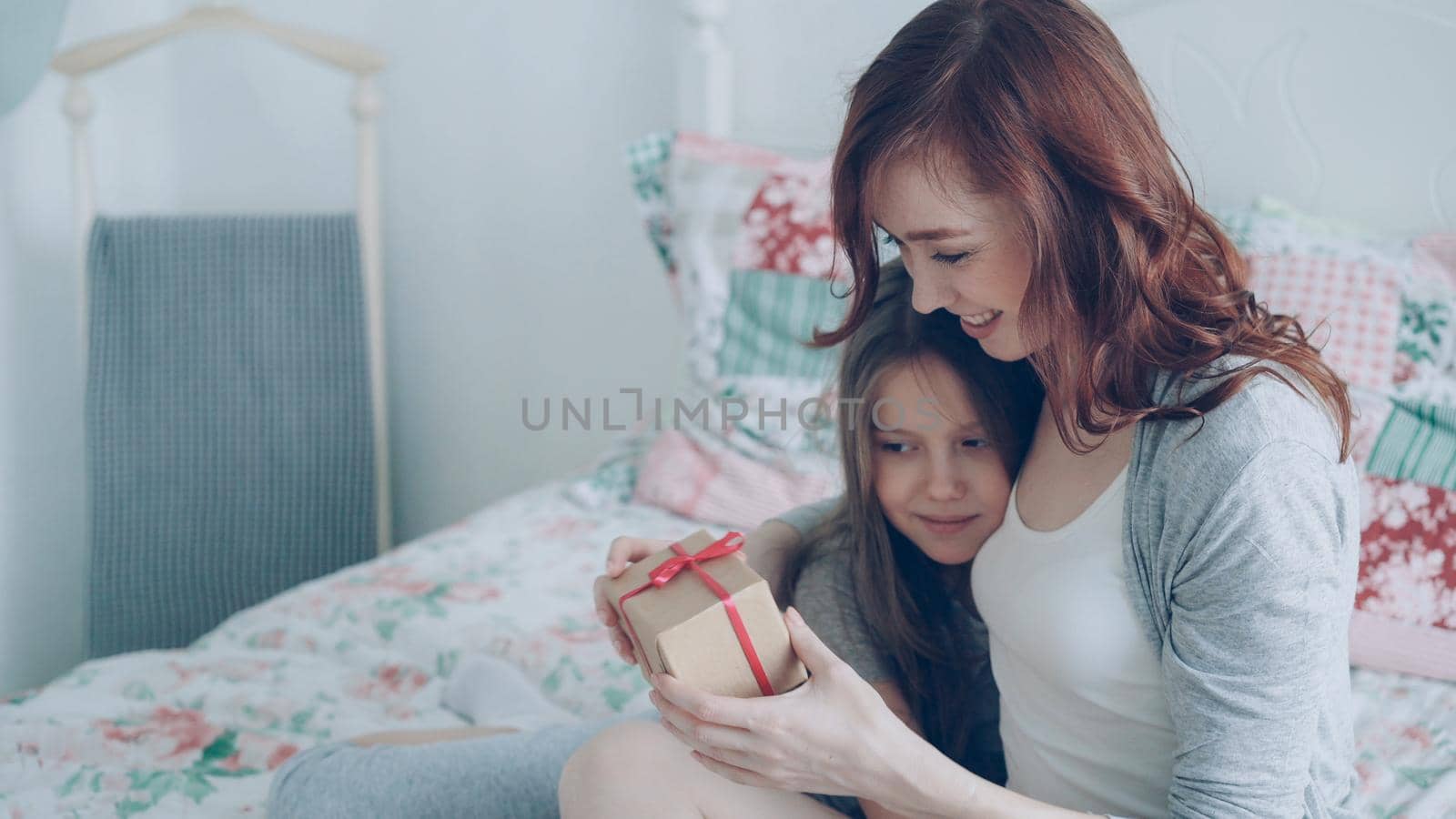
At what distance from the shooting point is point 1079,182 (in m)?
0.76

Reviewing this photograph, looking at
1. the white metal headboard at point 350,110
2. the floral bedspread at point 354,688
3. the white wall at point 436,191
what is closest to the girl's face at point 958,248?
the floral bedspread at point 354,688

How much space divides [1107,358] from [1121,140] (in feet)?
0.50

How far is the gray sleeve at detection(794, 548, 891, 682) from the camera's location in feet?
3.31

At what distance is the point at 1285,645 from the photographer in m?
0.69

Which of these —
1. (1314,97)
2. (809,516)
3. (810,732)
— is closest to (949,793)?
(810,732)

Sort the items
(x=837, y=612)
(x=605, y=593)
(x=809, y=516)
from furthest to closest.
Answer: (x=809, y=516)
(x=837, y=612)
(x=605, y=593)

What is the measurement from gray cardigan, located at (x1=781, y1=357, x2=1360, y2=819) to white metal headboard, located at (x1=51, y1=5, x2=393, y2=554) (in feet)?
5.69

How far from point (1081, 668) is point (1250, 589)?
14 centimetres

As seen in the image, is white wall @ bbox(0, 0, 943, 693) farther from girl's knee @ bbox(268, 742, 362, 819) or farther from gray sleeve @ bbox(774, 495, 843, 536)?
girl's knee @ bbox(268, 742, 362, 819)

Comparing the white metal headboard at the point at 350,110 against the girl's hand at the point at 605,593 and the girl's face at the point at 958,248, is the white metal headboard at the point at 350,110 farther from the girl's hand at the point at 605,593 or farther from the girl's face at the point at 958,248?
the girl's face at the point at 958,248

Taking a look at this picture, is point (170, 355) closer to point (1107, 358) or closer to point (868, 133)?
point (868, 133)

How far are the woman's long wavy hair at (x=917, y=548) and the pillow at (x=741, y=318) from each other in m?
0.49

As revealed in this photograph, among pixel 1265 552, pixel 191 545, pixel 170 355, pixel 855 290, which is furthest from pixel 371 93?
pixel 1265 552

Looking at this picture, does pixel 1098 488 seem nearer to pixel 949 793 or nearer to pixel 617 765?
pixel 949 793
